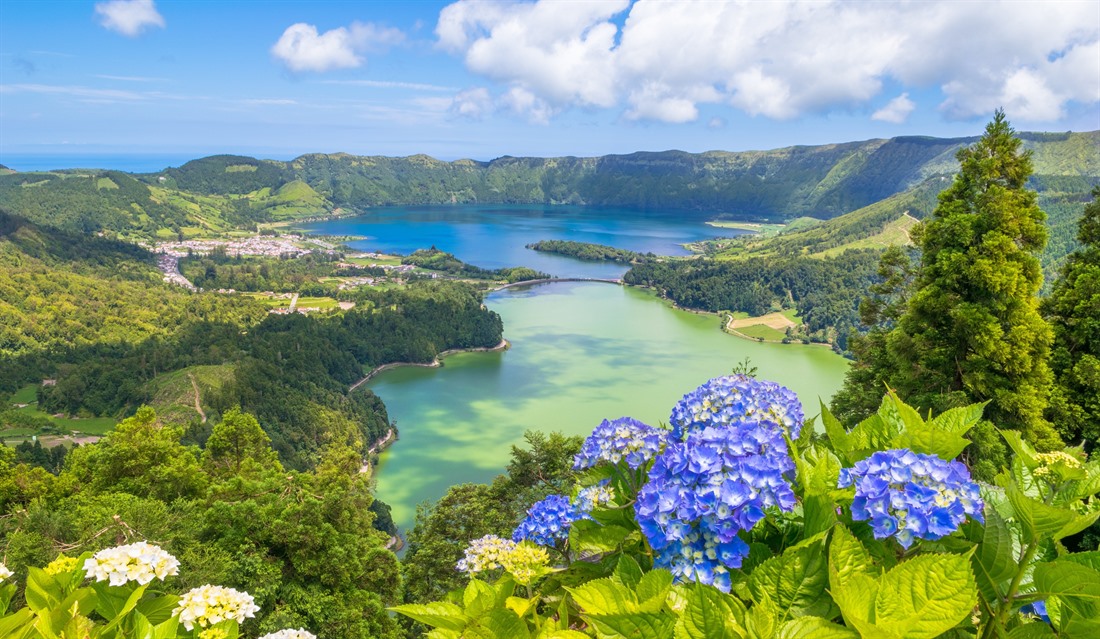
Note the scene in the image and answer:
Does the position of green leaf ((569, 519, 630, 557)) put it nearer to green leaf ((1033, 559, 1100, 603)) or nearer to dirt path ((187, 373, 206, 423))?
green leaf ((1033, 559, 1100, 603))

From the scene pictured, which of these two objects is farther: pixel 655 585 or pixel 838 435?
pixel 838 435

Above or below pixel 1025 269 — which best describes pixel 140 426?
below

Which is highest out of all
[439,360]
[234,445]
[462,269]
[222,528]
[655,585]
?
[655,585]

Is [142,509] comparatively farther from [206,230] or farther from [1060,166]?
[1060,166]

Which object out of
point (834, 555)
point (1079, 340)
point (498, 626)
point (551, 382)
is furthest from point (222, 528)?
point (551, 382)

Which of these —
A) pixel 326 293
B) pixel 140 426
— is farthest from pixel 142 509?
pixel 326 293

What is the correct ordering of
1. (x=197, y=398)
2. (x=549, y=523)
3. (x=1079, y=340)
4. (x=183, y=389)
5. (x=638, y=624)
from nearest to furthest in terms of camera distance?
(x=638, y=624)
(x=549, y=523)
(x=1079, y=340)
(x=197, y=398)
(x=183, y=389)

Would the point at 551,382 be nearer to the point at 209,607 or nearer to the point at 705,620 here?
the point at 209,607
